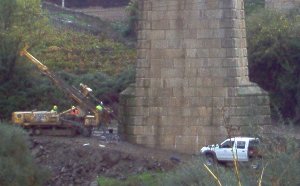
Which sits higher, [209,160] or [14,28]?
[14,28]

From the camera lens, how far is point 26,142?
111 ft

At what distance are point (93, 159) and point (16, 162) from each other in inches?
139

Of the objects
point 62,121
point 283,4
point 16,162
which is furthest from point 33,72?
point 283,4

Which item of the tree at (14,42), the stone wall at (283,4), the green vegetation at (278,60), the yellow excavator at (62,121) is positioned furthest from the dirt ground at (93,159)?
the stone wall at (283,4)

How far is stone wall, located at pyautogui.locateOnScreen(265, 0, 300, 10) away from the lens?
186 feet

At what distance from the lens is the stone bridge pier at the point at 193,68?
111 feet

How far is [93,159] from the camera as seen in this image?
34875 millimetres

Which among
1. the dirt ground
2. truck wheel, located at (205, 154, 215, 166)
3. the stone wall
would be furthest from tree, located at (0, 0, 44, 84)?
truck wheel, located at (205, 154, 215, 166)

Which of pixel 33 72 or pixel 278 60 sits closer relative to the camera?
pixel 33 72

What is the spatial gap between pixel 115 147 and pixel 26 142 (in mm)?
3038

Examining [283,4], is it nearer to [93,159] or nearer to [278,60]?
[278,60]

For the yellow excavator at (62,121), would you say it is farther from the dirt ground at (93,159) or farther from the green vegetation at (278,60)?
the green vegetation at (278,60)

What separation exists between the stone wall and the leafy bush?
25.9 metres

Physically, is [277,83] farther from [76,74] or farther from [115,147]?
[115,147]
